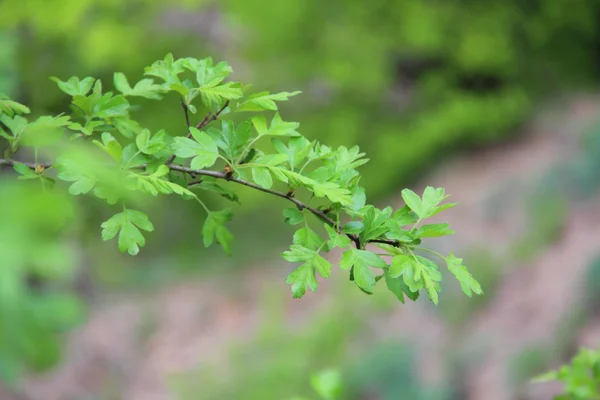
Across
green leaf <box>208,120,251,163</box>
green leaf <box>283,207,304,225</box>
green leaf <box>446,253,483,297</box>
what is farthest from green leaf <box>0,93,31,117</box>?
green leaf <box>446,253,483,297</box>

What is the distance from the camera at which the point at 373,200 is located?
7.20m

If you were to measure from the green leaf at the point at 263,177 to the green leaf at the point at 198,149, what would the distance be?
0.30 ft

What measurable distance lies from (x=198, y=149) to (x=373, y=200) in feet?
19.5

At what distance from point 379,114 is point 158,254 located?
2.91 m

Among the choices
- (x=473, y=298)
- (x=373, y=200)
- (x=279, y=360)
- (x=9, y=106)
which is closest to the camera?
(x=9, y=106)

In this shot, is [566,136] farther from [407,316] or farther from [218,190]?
[218,190]

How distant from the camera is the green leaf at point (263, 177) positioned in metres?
1.34

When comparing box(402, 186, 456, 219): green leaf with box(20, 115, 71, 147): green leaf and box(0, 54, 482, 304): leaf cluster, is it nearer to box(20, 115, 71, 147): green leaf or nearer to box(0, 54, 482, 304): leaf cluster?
box(0, 54, 482, 304): leaf cluster

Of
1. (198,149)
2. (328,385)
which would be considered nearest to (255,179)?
(198,149)

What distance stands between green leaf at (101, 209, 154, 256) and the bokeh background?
337 centimetres

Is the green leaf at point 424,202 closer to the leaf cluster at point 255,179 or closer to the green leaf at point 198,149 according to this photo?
the leaf cluster at point 255,179

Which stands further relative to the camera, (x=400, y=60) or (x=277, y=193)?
(x=400, y=60)

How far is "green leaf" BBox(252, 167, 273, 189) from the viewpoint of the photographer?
134 centimetres

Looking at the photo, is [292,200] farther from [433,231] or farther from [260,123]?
[433,231]
